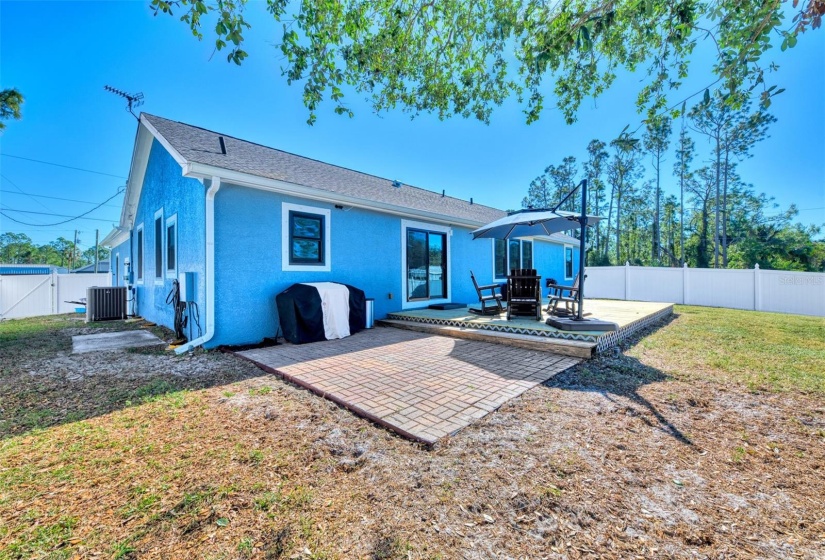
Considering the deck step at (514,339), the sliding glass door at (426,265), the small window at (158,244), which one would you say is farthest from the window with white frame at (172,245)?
the sliding glass door at (426,265)

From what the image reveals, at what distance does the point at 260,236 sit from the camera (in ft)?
19.3

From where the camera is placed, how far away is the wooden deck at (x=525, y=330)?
497 cm

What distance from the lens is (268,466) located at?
216 cm

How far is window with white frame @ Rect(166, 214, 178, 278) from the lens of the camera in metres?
6.76

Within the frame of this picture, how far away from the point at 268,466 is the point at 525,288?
223 inches

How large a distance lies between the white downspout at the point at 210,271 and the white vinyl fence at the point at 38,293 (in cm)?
1238

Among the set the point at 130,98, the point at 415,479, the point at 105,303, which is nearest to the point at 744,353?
the point at 415,479

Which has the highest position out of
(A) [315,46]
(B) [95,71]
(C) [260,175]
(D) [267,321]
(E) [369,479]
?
(B) [95,71]

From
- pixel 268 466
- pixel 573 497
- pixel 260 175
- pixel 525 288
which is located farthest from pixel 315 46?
pixel 525 288

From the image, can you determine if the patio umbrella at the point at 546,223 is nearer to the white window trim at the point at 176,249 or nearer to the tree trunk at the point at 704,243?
the white window trim at the point at 176,249

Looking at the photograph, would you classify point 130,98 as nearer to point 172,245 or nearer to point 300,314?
point 172,245

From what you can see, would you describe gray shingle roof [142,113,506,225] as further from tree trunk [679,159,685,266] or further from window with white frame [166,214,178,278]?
tree trunk [679,159,685,266]

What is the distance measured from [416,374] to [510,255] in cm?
843

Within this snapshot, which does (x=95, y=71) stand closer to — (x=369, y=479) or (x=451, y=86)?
(x=451, y=86)
